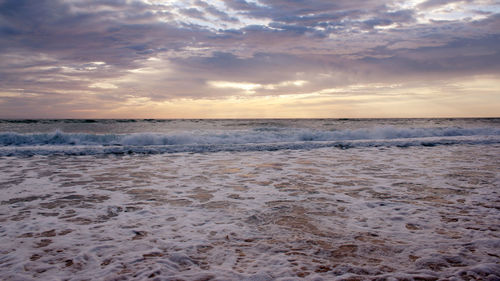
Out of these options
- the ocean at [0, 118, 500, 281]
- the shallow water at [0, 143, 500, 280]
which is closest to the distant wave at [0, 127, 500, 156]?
the ocean at [0, 118, 500, 281]

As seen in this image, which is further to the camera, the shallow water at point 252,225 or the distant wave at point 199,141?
the distant wave at point 199,141

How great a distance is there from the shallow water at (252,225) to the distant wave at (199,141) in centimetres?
520

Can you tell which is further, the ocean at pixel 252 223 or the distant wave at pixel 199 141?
the distant wave at pixel 199 141

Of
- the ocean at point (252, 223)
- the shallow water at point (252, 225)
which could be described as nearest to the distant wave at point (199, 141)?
the ocean at point (252, 223)

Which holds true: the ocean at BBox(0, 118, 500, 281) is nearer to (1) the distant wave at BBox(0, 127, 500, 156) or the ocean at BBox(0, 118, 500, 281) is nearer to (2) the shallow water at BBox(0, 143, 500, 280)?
(2) the shallow water at BBox(0, 143, 500, 280)

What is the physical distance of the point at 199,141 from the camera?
51.6 feet

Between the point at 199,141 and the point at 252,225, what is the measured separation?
12.5 meters

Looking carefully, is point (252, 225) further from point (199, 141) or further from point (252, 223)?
point (199, 141)

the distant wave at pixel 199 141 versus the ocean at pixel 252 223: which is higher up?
the distant wave at pixel 199 141

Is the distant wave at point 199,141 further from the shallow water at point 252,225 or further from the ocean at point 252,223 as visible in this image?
the shallow water at point 252,225

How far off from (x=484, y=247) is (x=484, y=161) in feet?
22.8

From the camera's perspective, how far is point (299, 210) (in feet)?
13.4

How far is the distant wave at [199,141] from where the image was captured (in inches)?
463

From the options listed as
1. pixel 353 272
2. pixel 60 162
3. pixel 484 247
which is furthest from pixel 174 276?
pixel 60 162
